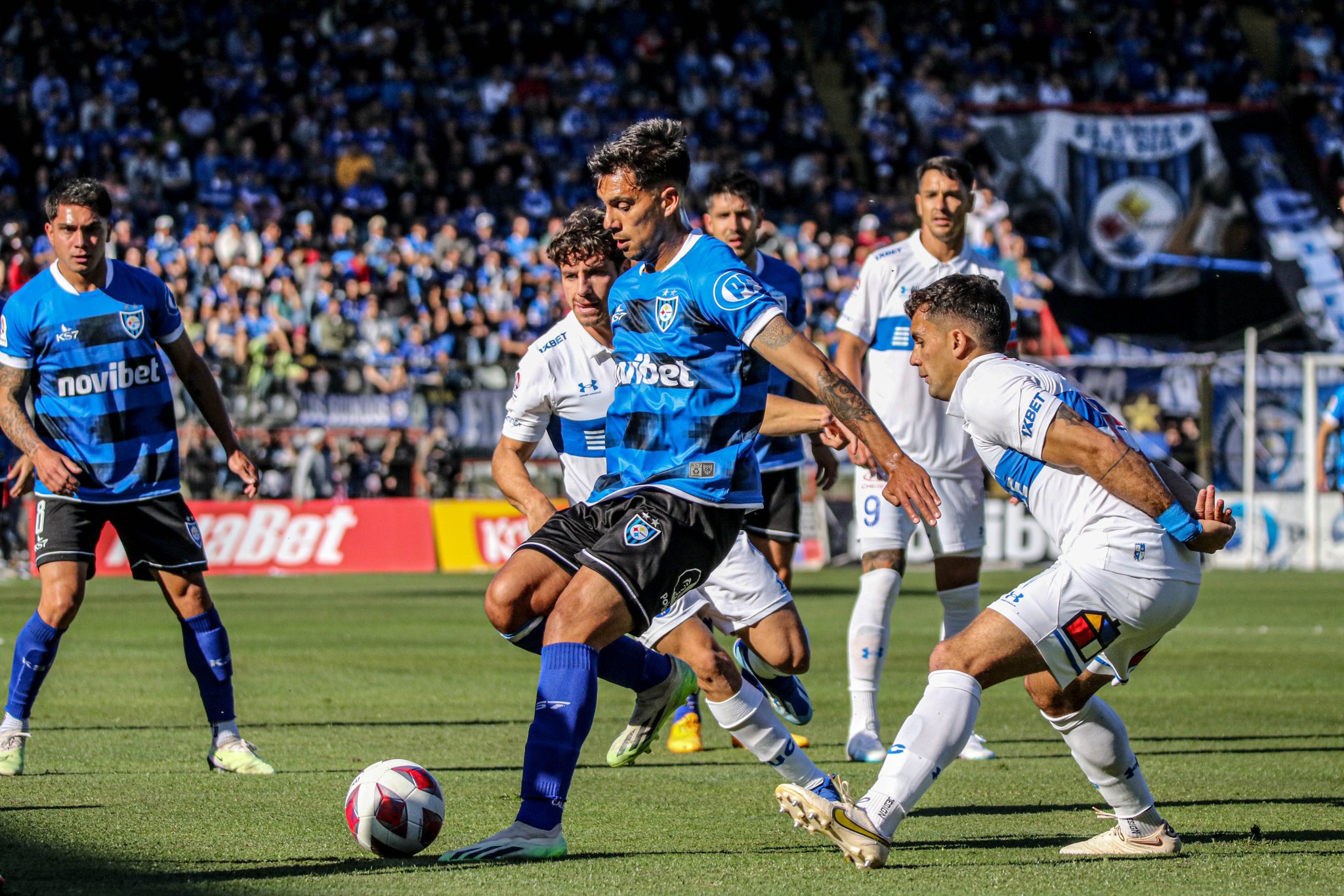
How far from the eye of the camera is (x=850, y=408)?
196 inches

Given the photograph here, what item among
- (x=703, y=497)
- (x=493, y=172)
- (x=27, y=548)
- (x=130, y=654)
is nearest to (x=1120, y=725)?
(x=703, y=497)

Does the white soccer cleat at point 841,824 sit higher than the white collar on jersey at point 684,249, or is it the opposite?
the white collar on jersey at point 684,249

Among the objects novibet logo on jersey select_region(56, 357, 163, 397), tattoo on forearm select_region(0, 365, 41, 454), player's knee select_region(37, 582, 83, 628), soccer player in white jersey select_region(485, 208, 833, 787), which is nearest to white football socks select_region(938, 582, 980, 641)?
soccer player in white jersey select_region(485, 208, 833, 787)

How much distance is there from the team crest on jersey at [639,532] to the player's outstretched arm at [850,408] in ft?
2.14

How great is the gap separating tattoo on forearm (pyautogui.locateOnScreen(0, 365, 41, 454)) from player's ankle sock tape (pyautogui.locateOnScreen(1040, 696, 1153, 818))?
4504 mm

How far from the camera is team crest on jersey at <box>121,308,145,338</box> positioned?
24.9 ft

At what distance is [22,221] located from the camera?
26703 millimetres

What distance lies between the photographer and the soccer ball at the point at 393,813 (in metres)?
5.31

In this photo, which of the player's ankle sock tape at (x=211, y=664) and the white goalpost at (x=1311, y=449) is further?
the white goalpost at (x=1311, y=449)

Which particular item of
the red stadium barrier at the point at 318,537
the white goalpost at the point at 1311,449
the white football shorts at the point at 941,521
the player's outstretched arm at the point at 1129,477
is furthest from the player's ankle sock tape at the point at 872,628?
the white goalpost at the point at 1311,449

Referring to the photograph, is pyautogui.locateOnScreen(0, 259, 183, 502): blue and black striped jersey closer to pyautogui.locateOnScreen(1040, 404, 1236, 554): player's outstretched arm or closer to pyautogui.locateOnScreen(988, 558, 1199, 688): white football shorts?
pyautogui.locateOnScreen(988, 558, 1199, 688): white football shorts

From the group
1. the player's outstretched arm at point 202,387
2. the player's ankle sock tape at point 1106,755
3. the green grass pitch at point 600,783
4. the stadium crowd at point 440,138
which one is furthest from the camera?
the stadium crowd at point 440,138

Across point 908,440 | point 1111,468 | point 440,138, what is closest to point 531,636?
point 1111,468

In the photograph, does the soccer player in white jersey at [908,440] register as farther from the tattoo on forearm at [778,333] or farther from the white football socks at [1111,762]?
the tattoo on forearm at [778,333]
